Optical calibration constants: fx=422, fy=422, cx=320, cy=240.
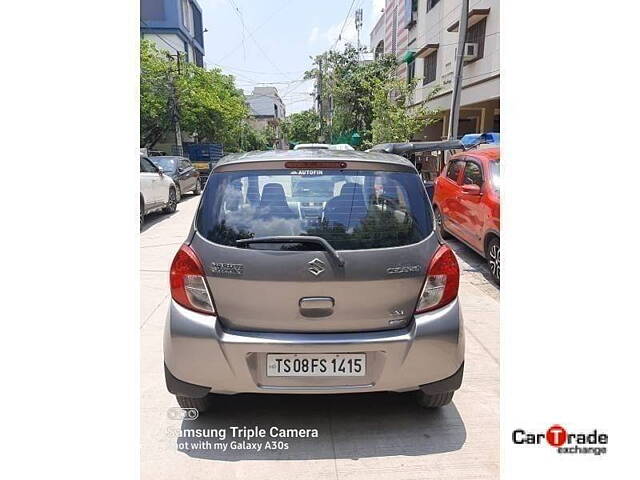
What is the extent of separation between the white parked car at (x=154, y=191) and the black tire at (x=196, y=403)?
6.46 meters

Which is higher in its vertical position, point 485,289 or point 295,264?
point 295,264

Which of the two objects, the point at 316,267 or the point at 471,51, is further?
the point at 471,51

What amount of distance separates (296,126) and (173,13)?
21536mm

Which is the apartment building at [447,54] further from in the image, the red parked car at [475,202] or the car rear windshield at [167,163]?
the car rear windshield at [167,163]

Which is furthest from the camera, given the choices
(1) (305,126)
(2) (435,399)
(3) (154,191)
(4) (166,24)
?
(1) (305,126)

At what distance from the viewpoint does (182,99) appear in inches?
803

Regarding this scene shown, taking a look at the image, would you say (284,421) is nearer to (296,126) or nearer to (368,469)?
(368,469)

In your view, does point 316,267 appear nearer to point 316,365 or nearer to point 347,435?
point 316,365

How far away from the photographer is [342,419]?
2584 millimetres

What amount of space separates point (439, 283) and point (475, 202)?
377 cm

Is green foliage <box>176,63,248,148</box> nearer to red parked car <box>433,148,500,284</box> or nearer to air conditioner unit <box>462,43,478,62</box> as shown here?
air conditioner unit <box>462,43,478,62</box>

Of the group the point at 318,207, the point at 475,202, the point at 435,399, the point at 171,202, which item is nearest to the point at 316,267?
the point at 318,207

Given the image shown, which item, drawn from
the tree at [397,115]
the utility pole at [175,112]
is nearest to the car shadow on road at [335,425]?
the tree at [397,115]

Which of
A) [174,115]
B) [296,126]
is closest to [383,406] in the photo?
[174,115]
